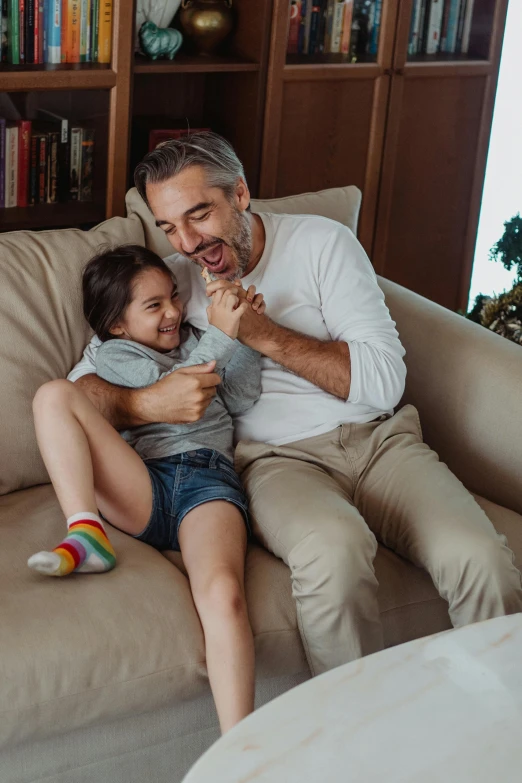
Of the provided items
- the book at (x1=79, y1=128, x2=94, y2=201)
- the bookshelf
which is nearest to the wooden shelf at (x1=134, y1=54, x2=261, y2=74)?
the bookshelf

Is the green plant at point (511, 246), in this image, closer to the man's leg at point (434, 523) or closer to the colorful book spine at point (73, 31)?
the man's leg at point (434, 523)

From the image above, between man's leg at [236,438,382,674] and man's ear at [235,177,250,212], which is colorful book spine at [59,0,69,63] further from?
man's leg at [236,438,382,674]

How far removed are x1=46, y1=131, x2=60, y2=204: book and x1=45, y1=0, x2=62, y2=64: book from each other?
202mm

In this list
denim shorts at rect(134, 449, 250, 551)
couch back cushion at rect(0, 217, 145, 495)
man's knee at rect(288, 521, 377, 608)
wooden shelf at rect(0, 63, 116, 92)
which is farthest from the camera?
wooden shelf at rect(0, 63, 116, 92)

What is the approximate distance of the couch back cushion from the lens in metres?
1.87

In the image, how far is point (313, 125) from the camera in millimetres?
2877

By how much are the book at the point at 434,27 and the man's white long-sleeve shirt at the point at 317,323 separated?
1354mm

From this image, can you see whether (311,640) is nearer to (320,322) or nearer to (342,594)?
(342,594)

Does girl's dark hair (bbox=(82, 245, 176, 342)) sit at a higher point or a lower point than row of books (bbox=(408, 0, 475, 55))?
lower

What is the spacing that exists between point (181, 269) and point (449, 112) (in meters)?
1.48

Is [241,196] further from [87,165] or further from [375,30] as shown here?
[375,30]

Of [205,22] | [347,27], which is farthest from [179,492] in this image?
[347,27]

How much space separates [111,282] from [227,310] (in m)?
0.26

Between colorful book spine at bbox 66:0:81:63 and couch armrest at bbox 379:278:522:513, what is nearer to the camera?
couch armrest at bbox 379:278:522:513
